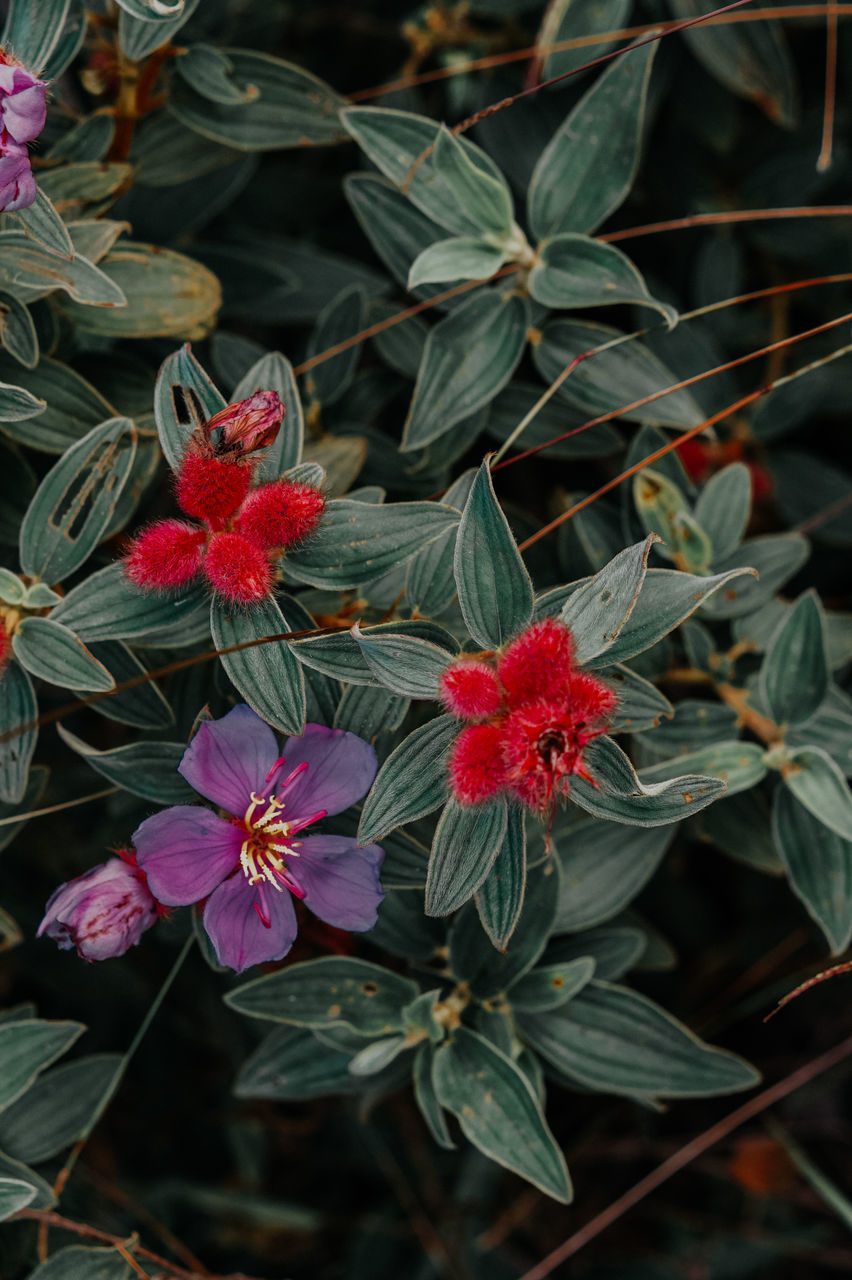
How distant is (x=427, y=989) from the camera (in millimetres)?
1632

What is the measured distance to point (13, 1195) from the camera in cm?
143

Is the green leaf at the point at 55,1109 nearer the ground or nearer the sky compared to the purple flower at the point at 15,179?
Answer: nearer the ground

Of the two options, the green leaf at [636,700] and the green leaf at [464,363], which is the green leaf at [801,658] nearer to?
the green leaf at [636,700]

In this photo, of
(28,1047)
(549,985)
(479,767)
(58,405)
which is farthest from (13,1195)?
(58,405)

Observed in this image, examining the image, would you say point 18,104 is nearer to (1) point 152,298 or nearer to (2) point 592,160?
(1) point 152,298

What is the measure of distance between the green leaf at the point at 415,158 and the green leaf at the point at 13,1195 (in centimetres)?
146

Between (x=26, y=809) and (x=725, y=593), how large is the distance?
1.16 meters

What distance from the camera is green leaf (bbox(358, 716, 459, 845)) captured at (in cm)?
126

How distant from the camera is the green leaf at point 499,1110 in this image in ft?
4.55

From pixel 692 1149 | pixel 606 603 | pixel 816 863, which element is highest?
pixel 606 603

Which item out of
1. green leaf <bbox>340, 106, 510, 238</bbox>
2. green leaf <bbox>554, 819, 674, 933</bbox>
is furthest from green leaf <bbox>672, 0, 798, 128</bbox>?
green leaf <bbox>554, 819, 674, 933</bbox>

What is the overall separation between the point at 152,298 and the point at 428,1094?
4.03ft

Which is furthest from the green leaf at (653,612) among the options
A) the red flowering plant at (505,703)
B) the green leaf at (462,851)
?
the green leaf at (462,851)

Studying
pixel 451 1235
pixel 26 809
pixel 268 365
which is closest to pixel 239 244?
pixel 268 365
